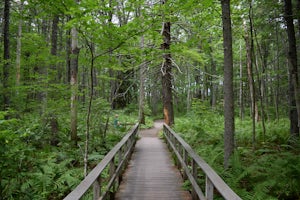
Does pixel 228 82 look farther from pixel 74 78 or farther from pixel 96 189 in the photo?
pixel 74 78

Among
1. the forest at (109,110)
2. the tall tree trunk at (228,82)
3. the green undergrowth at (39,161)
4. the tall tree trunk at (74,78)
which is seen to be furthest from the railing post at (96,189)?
the tall tree trunk at (74,78)

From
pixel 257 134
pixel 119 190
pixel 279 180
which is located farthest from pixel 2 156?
pixel 257 134

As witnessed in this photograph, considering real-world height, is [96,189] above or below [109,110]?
below

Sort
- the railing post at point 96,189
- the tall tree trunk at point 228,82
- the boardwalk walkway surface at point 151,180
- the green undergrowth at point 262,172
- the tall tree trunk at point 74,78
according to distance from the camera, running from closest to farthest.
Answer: the railing post at point 96,189, the green undergrowth at point 262,172, the boardwalk walkway surface at point 151,180, the tall tree trunk at point 228,82, the tall tree trunk at point 74,78

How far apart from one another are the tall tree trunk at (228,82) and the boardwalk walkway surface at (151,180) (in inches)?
58.8

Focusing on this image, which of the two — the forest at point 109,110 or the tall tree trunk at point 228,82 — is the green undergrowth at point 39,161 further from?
the tall tree trunk at point 228,82

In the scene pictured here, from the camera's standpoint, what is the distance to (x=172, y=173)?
7078 mm

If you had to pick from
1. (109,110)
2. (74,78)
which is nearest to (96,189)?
(109,110)

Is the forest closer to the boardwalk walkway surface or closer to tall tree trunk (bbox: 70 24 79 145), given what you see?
tall tree trunk (bbox: 70 24 79 145)

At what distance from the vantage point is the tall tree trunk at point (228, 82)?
18.1 ft

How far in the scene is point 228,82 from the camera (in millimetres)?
5539

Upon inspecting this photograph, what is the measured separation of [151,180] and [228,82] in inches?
131

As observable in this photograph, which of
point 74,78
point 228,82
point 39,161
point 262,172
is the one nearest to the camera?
point 228,82

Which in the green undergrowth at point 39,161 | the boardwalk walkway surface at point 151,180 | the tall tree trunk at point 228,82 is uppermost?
the tall tree trunk at point 228,82
